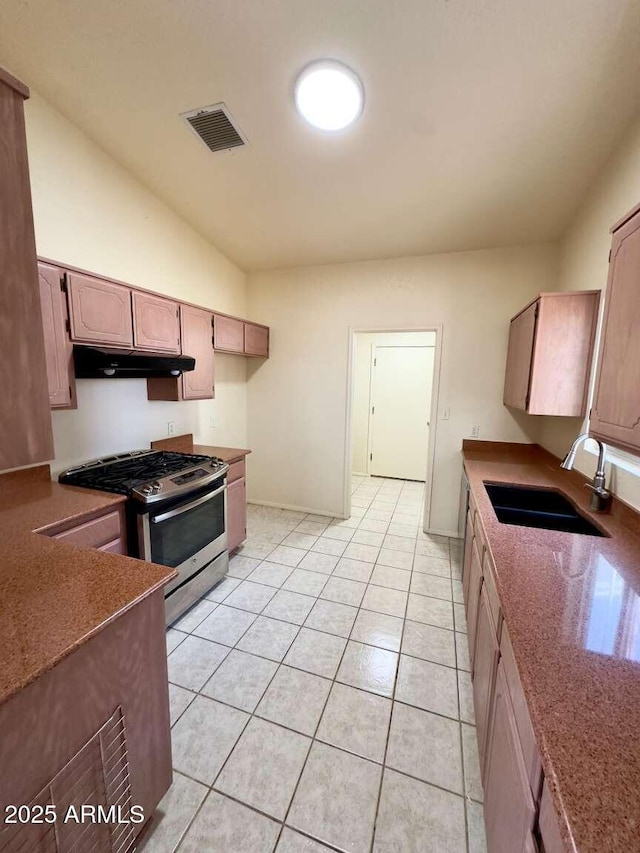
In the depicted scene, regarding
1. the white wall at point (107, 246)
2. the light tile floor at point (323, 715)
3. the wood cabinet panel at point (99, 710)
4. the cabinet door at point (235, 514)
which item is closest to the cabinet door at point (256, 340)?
the white wall at point (107, 246)

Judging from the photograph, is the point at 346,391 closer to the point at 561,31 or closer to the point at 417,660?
the point at 417,660

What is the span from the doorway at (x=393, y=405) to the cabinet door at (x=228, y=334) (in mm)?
2012

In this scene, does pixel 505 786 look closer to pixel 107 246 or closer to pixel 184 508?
pixel 184 508

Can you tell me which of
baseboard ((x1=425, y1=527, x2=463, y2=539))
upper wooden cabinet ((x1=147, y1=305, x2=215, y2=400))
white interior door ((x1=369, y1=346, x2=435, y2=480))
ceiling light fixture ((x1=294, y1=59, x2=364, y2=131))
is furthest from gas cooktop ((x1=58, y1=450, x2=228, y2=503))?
white interior door ((x1=369, y1=346, x2=435, y2=480))

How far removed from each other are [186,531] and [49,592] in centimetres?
121

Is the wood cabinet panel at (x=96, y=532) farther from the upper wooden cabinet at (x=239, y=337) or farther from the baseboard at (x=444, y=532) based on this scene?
the baseboard at (x=444, y=532)

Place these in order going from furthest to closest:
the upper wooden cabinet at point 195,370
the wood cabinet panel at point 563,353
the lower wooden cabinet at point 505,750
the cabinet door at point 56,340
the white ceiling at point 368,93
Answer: the upper wooden cabinet at point 195,370
the wood cabinet panel at point 563,353
the cabinet door at point 56,340
the white ceiling at point 368,93
the lower wooden cabinet at point 505,750

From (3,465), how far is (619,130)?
2939 mm

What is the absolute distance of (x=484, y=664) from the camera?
4.52 ft

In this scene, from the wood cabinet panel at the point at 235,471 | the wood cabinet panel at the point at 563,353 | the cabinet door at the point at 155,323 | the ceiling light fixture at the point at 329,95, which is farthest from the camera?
the wood cabinet panel at the point at 235,471

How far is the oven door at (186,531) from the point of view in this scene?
191 cm

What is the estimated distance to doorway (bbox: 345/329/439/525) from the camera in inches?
193

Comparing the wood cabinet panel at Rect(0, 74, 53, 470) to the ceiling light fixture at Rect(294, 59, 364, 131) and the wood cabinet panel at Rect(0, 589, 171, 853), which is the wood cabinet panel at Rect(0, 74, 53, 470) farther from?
the ceiling light fixture at Rect(294, 59, 364, 131)

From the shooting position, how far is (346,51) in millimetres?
1450
